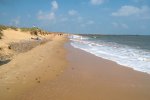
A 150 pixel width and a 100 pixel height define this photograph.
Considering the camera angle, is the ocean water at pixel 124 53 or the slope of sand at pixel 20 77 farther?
the ocean water at pixel 124 53

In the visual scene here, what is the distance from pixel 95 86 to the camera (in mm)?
8859

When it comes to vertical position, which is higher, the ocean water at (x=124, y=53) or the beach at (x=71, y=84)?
the beach at (x=71, y=84)

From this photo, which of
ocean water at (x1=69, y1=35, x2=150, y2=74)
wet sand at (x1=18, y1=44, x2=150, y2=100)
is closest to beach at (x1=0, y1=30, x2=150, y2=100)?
wet sand at (x1=18, y1=44, x2=150, y2=100)

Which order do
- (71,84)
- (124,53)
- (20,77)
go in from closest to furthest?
(71,84) < (20,77) < (124,53)

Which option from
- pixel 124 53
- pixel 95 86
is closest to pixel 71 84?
pixel 95 86

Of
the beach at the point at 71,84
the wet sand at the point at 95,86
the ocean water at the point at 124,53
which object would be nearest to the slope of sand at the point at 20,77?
the beach at the point at 71,84

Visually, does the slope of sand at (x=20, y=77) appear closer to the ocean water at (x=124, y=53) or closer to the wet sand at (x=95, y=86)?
the wet sand at (x=95, y=86)

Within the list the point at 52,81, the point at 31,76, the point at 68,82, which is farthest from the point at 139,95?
the point at 31,76

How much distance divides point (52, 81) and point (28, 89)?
4.79ft

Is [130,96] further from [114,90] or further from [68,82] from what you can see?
[68,82]

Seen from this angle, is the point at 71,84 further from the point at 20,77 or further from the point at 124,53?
the point at 124,53

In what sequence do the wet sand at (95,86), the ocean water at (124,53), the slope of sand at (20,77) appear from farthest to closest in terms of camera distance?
the ocean water at (124,53), the slope of sand at (20,77), the wet sand at (95,86)

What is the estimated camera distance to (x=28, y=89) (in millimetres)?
8273

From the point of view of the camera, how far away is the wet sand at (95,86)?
7.57 meters
